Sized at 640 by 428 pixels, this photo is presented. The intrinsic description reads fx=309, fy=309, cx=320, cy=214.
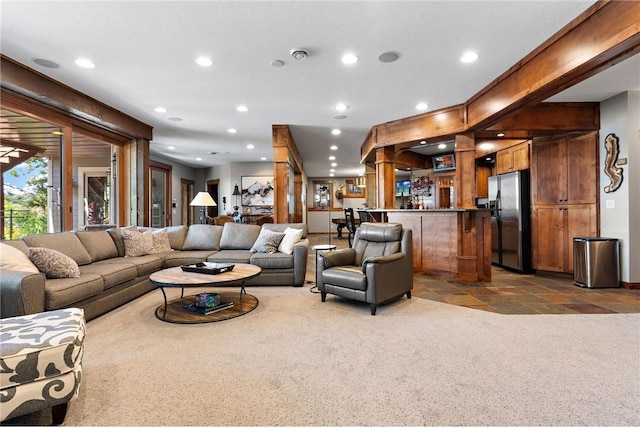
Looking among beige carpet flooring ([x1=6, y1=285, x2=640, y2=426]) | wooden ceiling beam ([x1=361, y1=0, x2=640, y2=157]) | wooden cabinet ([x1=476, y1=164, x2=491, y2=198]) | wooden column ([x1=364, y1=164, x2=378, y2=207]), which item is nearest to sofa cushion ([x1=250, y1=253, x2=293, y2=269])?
beige carpet flooring ([x1=6, y1=285, x2=640, y2=426])

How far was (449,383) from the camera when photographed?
186 centimetres

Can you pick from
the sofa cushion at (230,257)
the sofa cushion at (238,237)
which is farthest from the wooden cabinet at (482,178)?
the sofa cushion at (230,257)

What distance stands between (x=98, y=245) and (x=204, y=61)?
2654mm

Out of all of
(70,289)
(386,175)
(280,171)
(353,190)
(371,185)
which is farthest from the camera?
(353,190)

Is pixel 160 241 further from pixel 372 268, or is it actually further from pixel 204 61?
pixel 372 268

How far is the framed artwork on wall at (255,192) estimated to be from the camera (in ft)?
33.6

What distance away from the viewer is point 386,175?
593 centimetres

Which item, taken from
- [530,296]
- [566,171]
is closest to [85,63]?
[530,296]

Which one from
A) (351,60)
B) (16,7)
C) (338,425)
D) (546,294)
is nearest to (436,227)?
(546,294)

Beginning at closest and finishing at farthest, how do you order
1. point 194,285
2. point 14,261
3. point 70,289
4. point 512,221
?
point 14,261 < point 70,289 < point 194,285 < point 512,221

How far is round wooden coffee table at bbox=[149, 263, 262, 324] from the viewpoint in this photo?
2854mm

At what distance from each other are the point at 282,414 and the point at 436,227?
4.05m

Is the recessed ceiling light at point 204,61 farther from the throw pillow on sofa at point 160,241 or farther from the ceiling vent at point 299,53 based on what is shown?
the throw pillow on sofa at point 160,241

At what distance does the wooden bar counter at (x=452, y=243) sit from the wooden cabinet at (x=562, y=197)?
1.17 metres
